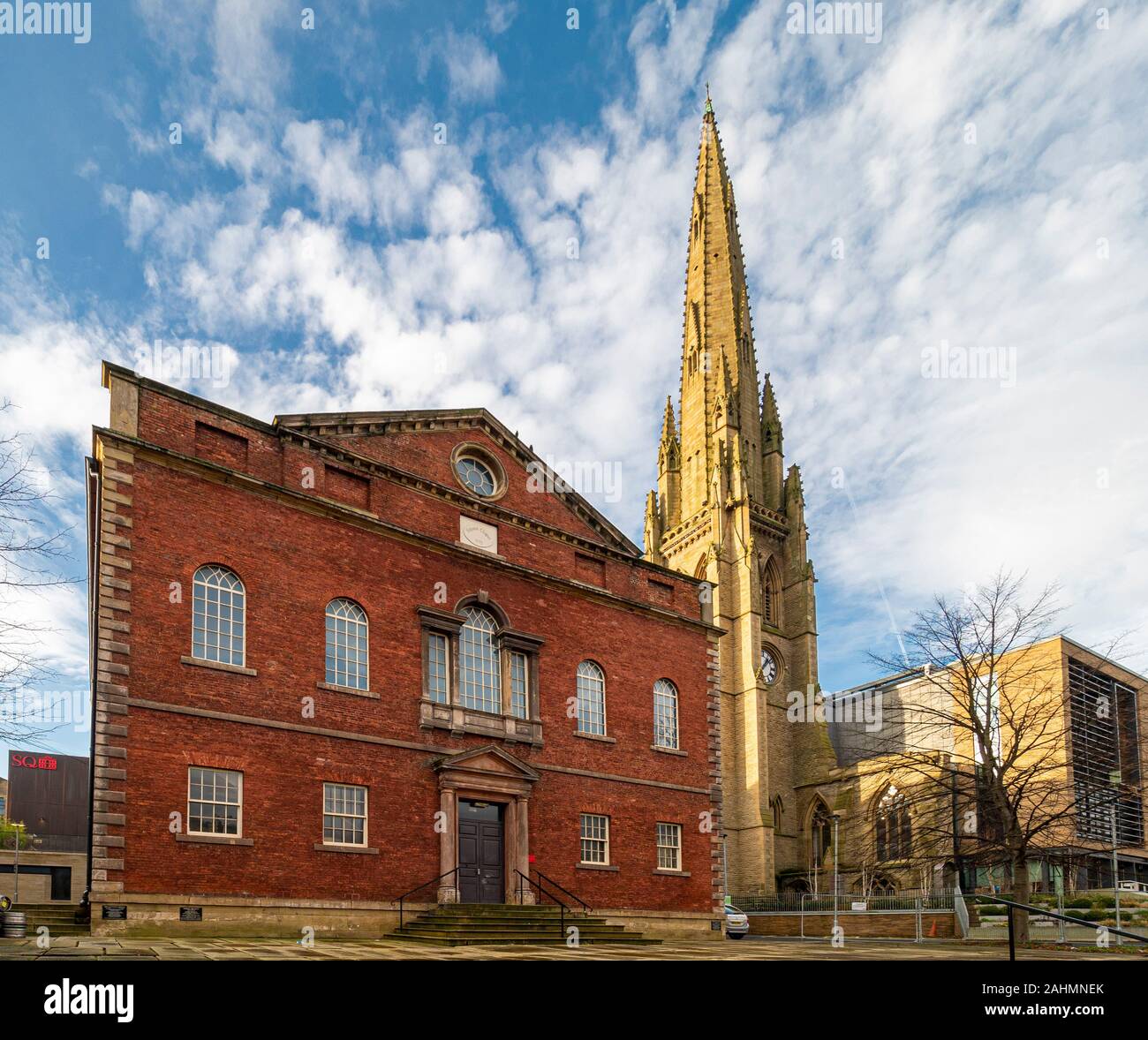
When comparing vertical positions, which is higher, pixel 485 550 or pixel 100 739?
pixel 485 550

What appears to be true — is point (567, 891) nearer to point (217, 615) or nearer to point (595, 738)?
point (595, 738)

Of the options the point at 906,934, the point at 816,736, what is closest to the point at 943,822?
the point at 906,934

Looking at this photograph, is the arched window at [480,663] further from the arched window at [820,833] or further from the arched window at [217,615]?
the arched window at [820,833]

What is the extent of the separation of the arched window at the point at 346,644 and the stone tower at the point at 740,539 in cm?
3691

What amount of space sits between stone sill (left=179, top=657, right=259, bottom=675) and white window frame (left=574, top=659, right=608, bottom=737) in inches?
364

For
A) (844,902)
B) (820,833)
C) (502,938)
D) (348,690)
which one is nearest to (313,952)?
(502,938)

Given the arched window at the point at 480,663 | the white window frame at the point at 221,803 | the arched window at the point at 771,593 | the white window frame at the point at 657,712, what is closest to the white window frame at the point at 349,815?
the white window frame at the point at 221,803

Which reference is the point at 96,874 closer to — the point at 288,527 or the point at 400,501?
the point at 288,527

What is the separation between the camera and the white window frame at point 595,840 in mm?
25733

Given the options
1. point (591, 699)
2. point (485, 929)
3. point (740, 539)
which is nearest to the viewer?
point (485, 929)

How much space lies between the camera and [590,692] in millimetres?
27422

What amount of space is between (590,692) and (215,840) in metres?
11.1
